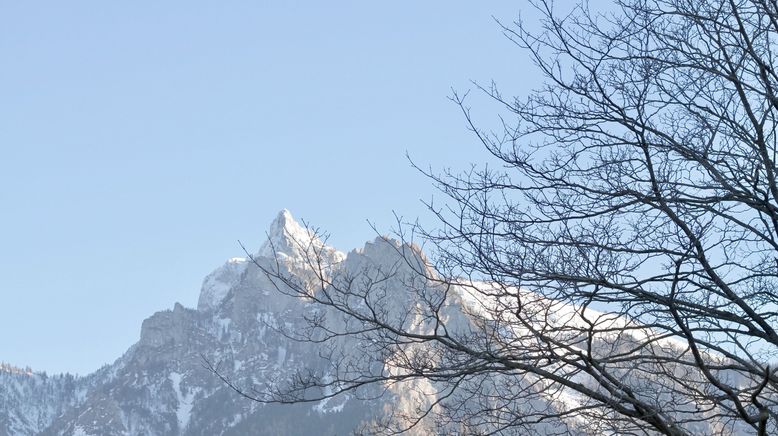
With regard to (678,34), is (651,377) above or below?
below

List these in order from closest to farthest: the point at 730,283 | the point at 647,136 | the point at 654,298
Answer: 1. the point at 654,298
2. the point at 730,283
3. the point at 647,136

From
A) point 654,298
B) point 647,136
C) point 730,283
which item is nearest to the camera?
point 654,298

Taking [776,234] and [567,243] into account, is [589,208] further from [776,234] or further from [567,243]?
[776,234]

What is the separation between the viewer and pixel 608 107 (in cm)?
783

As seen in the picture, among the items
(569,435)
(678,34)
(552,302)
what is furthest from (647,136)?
(569,435)

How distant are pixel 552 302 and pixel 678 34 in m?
2.17

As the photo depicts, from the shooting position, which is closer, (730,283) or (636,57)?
(730,283)

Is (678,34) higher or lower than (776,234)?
higher

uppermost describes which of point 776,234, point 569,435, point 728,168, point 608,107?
point 608,107

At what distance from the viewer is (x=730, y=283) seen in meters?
7.30

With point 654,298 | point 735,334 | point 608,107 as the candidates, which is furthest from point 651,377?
point 608,107

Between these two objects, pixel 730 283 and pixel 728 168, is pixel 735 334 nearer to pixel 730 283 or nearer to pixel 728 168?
pixel 730 283

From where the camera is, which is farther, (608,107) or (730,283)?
(608,107)

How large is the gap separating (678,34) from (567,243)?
187 centimetres
